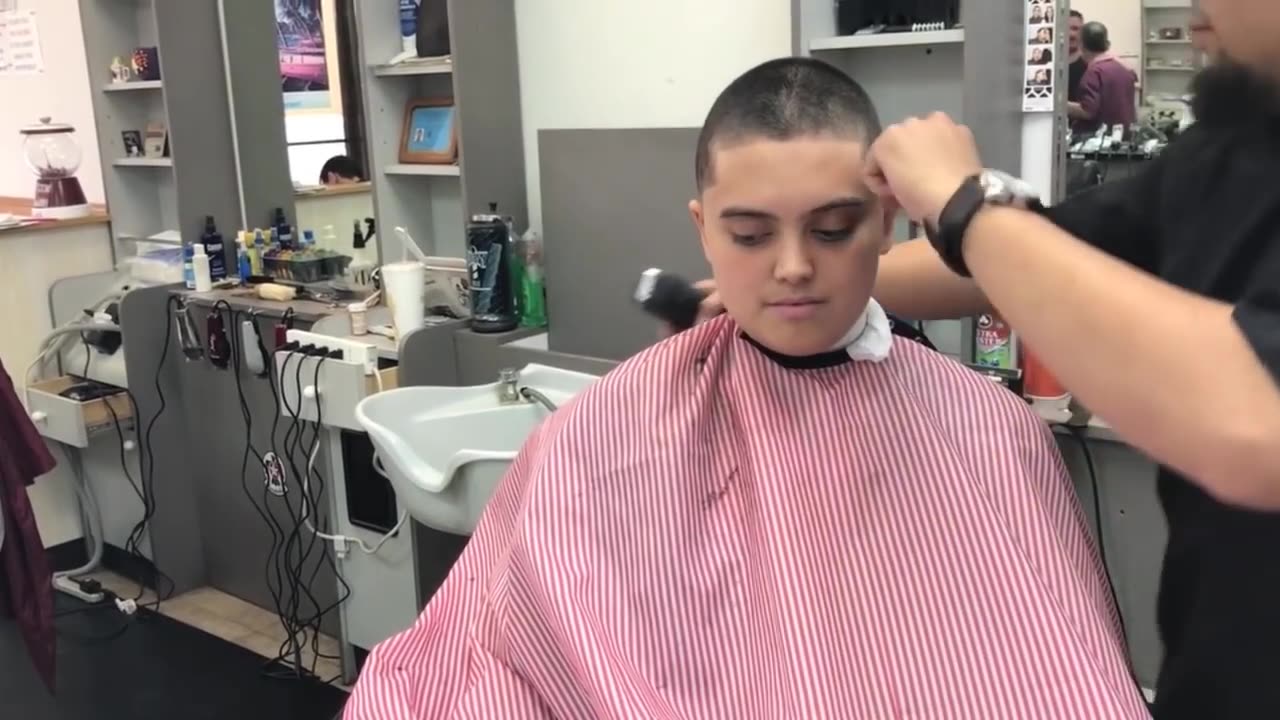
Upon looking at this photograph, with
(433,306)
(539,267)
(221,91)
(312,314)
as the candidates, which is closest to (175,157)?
(221,91)

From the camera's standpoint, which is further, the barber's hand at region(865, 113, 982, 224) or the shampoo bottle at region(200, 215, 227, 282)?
the shampoo bottle at region(200, 215, 227, 282)

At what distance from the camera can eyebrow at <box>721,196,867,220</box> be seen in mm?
1086

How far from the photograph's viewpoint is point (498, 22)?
257 cm

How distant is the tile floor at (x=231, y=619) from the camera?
9.79 ft

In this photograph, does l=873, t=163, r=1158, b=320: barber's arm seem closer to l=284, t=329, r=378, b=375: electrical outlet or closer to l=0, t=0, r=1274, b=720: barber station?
l=0, t=0, r=1274, b=720: barber station

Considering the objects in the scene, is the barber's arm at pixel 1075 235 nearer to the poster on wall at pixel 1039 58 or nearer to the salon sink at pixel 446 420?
the poster on wall at pixel 1039 58

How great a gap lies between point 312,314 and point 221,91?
0.98m

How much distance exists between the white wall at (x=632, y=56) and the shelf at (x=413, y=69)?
200 mm

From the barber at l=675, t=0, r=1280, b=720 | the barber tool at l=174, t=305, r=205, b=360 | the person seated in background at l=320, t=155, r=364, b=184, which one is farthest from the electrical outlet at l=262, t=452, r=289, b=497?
the barber at l=675, t=0, r=1280, b=720

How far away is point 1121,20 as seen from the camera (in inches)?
68.8

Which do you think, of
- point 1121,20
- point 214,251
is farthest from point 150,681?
point 1121,20

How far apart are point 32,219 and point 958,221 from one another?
329 centimetres

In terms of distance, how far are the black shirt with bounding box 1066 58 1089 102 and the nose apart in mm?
961

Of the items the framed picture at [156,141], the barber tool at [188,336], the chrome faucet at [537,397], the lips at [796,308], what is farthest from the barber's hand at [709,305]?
the framed picture at [156,141]
